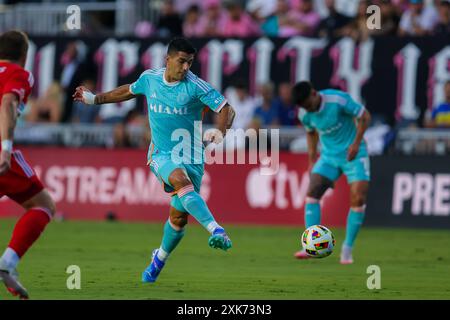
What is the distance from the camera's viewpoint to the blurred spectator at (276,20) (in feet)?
83.9

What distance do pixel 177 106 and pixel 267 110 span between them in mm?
11238

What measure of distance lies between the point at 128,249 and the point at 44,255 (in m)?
1.72

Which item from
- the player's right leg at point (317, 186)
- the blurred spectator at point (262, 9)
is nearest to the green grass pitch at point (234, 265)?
the player's right leg at point (317, 186)

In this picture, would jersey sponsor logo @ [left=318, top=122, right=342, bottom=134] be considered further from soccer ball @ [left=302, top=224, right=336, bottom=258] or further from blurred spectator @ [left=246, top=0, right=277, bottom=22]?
blurred spectator @ [left=246, top=0, right=277, bottom=22]

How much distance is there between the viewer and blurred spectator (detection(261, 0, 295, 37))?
83.9ft

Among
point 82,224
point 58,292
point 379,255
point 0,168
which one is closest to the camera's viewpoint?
point 0,168

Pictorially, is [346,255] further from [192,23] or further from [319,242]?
[192,23]

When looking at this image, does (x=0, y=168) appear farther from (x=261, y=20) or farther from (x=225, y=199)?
(x=261, y=20)

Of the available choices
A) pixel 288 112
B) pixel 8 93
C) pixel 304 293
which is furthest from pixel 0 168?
pixel 288 112

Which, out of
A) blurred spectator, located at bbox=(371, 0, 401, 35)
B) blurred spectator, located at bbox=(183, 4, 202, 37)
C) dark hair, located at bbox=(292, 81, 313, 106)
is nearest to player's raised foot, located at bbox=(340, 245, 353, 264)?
dark hair, located at bbox=(292, 81, 313, 106)

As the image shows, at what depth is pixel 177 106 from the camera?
12492mm

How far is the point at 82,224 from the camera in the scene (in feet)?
74.0

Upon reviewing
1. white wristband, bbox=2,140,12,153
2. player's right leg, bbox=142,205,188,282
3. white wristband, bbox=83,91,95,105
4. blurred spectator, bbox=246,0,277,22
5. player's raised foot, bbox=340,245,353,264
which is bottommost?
player's raised foot, bbox=340,245,353,264

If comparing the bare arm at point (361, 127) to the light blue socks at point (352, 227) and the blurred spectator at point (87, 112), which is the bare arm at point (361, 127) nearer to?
the light blue socks at point (352, 227)
